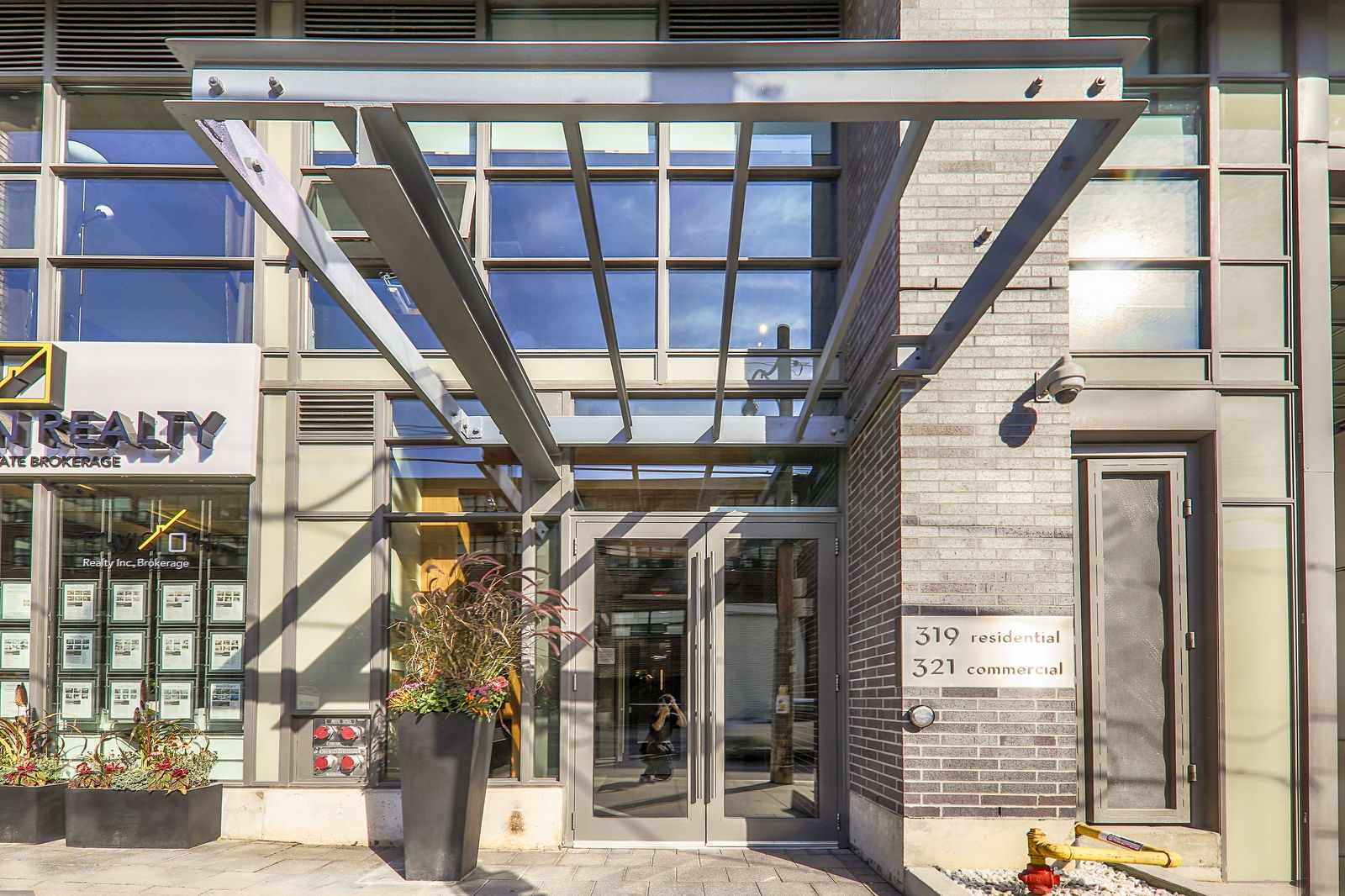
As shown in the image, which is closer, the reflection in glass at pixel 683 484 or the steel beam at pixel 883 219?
the steel beam at pixel 883 219

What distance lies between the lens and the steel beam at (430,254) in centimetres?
272

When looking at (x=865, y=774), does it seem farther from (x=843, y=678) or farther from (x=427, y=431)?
(x=427, y=431)

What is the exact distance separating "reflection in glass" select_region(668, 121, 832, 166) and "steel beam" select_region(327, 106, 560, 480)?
2.68 m

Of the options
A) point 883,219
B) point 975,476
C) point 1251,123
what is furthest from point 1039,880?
point 1251,123

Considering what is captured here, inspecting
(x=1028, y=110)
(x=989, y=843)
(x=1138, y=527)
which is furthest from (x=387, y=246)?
(x=1138, y=527)

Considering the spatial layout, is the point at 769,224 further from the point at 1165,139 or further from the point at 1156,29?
the point at 1156,29

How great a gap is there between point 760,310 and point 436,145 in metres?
2.63

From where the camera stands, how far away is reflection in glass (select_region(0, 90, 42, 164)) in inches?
272

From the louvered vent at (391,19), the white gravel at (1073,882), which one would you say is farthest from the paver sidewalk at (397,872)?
the louvered vent at (391,19)

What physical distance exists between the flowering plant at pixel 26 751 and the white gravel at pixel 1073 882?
5.60 m

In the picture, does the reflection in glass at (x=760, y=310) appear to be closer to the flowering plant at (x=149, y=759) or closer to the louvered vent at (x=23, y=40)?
the flowering plant at (x=149, y=759)

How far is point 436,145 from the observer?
22.6 ft

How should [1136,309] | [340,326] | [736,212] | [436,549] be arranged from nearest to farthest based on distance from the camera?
[736,212], [1136,309], [436,549], [340,326]

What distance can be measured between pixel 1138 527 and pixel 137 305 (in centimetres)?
683
